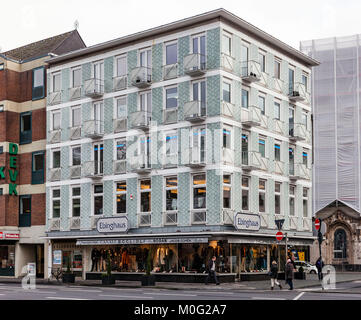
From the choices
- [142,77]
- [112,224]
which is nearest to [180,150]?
[142,77]

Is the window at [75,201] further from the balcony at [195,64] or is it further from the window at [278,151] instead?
the window at [278,151]

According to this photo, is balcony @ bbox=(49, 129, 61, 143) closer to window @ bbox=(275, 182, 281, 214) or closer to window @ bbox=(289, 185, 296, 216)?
window @ bbox=(275, 182, 281, 214)

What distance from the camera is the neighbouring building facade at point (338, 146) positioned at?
59.4 meters

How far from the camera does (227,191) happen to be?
38.2 m

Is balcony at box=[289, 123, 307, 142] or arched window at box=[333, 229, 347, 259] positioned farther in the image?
arched window at box=[333, 229, 347, 259]

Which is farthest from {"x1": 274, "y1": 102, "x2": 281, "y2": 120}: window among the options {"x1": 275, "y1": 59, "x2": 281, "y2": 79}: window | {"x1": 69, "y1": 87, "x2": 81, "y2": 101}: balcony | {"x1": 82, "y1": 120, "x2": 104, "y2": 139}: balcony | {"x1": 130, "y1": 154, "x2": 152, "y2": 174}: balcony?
{"x1": 69, "y1": 87, "x2": 81, "y2": 101}: balcony

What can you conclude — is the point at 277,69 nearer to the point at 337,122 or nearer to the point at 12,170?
the point at 337,122

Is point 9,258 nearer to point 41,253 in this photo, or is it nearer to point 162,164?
point 41,253

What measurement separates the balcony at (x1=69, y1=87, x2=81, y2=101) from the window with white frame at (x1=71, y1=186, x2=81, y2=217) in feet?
20.4

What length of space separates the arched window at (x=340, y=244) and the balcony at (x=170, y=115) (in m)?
27.6

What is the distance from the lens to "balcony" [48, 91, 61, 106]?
46.5m

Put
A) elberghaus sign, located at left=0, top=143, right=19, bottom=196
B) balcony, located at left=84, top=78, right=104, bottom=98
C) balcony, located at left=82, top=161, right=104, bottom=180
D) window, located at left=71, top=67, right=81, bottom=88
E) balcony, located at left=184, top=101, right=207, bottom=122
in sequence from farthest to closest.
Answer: elberghaus sign, located at left=0, top=143, right=19, bottom=196 < window, located at left=71, top=67, right=81, bottom=88 < balcony, located at left=84, top=78, right=104, bottom=98 < balcony, located at left=82, top=161, right=104, bottom=180 < balcony, located at left=184, top=101, right=207, bottom=122

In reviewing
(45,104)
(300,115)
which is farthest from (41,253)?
(300,115)

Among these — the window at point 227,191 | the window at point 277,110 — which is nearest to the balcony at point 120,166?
the window at point 227,191
